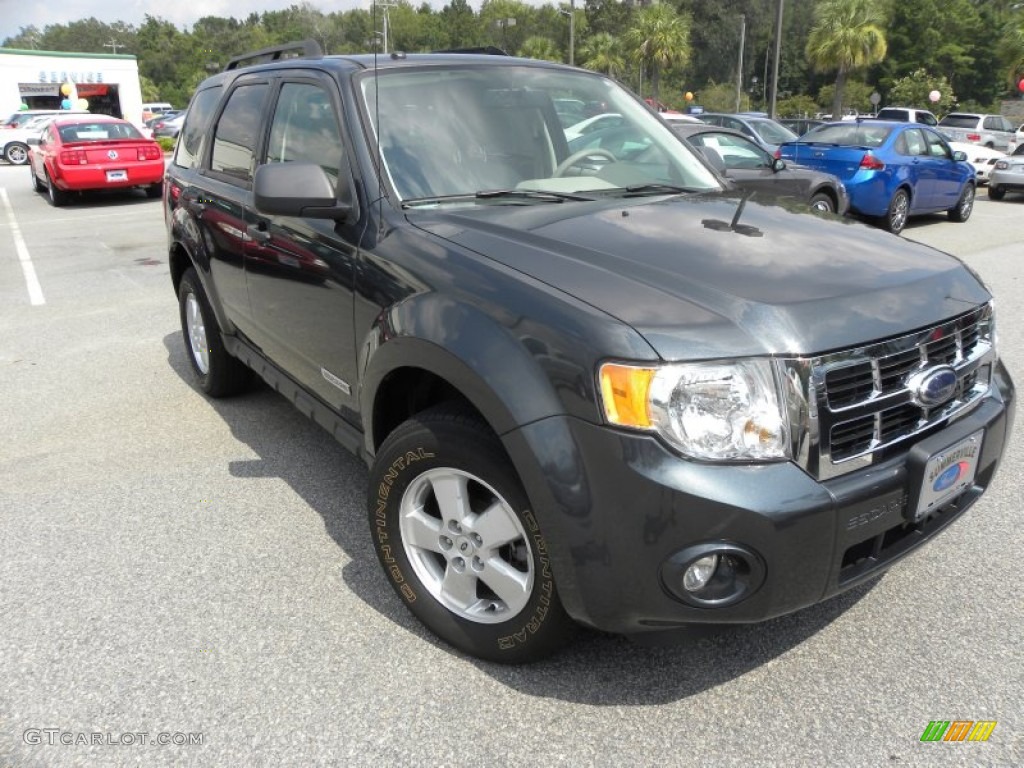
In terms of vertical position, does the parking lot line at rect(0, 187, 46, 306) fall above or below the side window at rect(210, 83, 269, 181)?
below

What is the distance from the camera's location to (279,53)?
463 centimetres

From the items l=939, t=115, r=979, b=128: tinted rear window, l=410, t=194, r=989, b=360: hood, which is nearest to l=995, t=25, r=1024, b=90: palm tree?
l=939, t=115, r=979, b=128: tinted rear window

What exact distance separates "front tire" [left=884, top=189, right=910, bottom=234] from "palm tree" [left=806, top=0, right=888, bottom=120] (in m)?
32.1

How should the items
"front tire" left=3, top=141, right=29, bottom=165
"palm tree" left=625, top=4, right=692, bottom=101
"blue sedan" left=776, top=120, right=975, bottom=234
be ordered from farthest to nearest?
1. "palm tree" left=625, top=4, right=692, bottom=101
2. "front tire" left=3, top=141, right=29, bottom=165
3. "blue sedan" left=776, top=120, right=975, bottom=234

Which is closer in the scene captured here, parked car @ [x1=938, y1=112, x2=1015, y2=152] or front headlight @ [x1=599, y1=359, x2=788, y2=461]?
front headlight @ [x1=599, y1=359, x2=788, y2=461]

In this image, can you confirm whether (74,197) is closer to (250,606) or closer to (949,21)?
(250,606)

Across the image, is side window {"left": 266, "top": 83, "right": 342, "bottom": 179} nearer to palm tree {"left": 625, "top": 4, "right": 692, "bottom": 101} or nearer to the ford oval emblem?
the ford oval emblem

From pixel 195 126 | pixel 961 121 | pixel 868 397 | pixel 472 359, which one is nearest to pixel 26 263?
pixel 195 126

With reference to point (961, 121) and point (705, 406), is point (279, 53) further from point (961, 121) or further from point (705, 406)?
point (961, 121)

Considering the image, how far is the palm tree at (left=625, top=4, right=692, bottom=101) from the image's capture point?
2029 inches

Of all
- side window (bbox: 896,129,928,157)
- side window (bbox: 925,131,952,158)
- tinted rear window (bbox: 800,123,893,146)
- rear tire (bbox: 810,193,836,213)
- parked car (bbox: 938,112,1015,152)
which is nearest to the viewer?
rear tire (bbox: 810,193,836,213)

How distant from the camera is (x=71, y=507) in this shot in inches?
146

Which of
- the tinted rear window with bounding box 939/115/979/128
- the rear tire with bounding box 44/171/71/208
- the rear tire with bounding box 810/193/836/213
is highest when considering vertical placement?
the tinted rear window with bounding box 939/115/979/128

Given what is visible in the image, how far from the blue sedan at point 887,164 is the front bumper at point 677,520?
10.6 m
